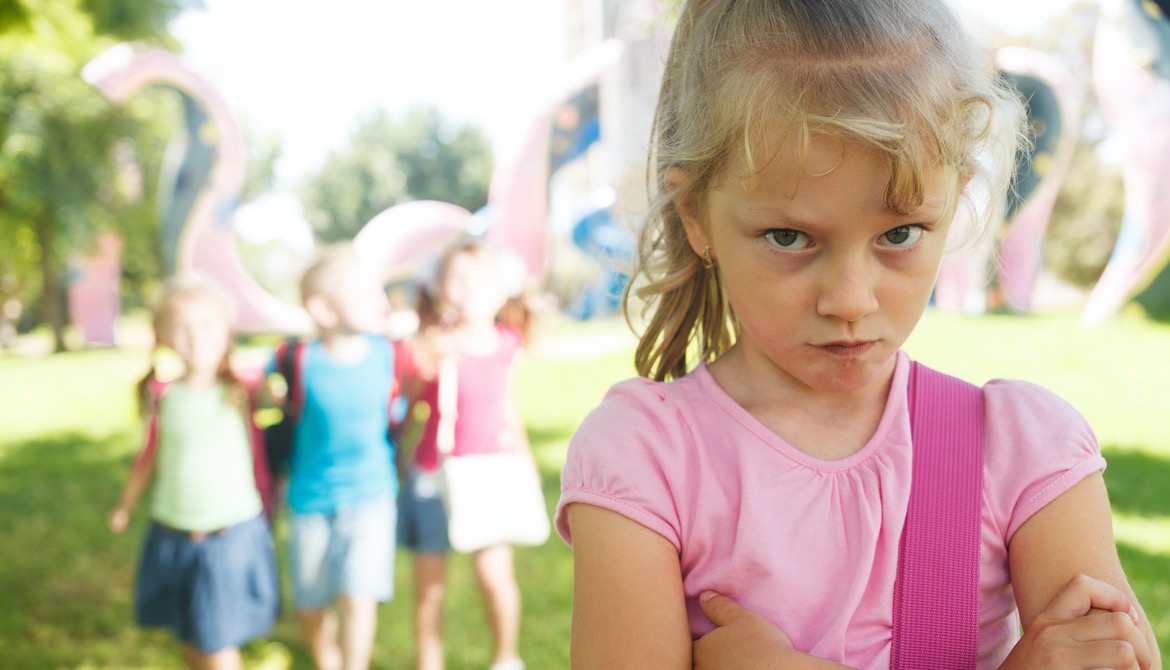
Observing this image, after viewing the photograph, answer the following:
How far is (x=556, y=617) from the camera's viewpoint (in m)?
4.65

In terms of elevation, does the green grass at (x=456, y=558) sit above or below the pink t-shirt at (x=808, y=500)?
below

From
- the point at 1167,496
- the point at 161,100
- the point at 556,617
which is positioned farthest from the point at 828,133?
the point at 161,100

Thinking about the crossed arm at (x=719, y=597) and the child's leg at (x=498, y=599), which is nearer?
the crossed arm at (x=719, y=597)

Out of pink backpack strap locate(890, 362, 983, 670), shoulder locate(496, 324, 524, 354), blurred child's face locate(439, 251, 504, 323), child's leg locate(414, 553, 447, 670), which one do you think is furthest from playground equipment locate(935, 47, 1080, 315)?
pink backpack strap locate(890, 362, 983, 670)

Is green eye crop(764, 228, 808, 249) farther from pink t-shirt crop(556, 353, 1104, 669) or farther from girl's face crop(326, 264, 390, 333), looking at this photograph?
girl's face crop(326, 264, 390, 333)

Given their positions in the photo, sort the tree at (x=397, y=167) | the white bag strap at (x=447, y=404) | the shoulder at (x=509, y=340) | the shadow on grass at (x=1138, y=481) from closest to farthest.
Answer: the white bag strap at (x=447, y=404), the shoulder at (x=509, y=340), the shadow on grass at (x=1138, y=481), the tree at (x=397, y=167)

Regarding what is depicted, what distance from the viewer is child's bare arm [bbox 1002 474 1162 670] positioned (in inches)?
40.0

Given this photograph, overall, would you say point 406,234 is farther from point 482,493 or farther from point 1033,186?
point 1033,186

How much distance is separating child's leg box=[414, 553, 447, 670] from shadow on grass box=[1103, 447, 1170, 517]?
139 inches

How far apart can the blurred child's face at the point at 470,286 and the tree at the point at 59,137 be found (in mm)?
13762

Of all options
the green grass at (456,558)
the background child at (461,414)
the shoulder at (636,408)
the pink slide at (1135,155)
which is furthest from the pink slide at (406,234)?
the shoulder at (636,408)

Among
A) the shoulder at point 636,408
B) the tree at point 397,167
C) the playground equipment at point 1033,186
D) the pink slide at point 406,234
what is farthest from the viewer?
the tree at point 397,167

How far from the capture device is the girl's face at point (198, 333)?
377 cm

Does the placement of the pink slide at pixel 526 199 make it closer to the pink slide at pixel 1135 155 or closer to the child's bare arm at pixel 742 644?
the pink slide at pixel 1135 155
